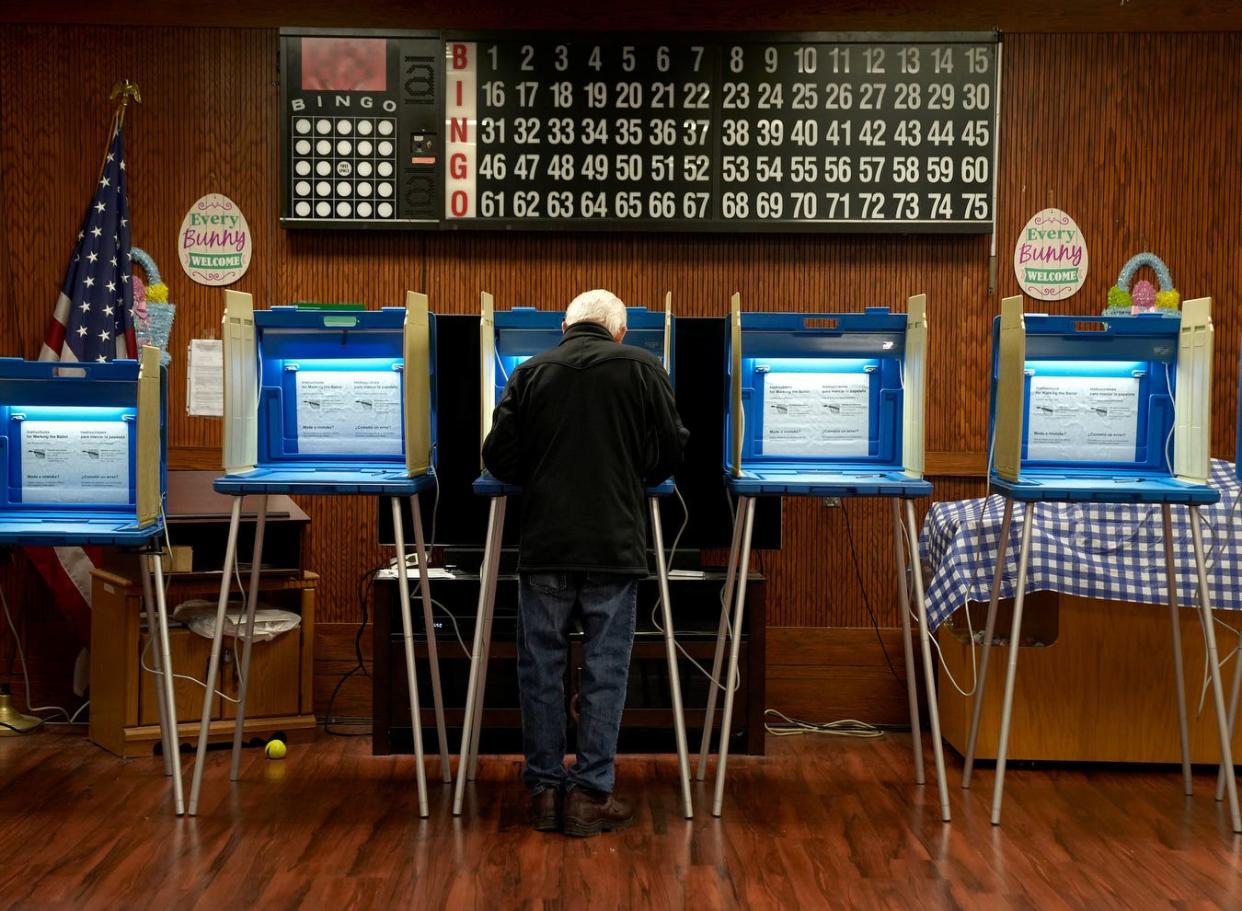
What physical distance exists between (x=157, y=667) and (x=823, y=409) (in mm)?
1914

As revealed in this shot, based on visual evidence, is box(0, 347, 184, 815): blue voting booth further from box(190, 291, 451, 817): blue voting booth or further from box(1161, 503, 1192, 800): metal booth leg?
box(1161, 503, 1192, 800): metal booth leg

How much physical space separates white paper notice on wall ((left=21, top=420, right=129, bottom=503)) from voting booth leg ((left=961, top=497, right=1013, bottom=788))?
7.51 feet

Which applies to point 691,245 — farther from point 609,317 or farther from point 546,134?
point 609,317

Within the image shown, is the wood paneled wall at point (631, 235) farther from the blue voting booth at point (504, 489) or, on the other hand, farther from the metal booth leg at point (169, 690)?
the metal booth leg at point (169, 690)

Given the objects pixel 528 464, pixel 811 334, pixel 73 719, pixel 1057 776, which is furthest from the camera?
pixel 73 719

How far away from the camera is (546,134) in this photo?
163 inches

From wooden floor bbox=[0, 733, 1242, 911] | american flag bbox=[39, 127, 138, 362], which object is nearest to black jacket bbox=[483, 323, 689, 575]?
wooden floor bbox=[0, 733, 1242, 911]

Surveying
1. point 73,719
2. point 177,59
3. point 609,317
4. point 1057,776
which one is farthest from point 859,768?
point 177,59

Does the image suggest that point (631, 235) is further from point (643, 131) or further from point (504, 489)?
point (504, 489)

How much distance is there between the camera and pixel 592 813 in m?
3.02

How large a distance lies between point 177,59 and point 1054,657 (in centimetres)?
344

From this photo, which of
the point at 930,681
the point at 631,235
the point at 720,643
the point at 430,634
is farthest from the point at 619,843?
the point at 631,235

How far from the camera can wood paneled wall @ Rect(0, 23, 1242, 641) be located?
165 inches

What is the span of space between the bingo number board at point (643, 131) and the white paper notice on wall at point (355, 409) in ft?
3.27
